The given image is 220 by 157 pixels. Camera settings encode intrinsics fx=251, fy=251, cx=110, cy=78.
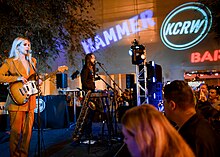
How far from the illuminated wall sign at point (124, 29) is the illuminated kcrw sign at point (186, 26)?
90 centimetres

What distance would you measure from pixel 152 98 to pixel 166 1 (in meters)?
5.64

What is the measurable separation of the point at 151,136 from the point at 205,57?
37.8ft

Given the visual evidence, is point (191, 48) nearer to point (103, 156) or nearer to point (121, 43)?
point (121, 43)

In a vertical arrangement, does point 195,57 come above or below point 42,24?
below

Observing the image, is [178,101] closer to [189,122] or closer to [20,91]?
[189,122]

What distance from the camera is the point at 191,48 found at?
12.1 meters

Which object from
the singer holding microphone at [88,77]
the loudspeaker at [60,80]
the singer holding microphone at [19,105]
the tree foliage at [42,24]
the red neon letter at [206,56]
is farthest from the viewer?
the red neon letter at [206,56]

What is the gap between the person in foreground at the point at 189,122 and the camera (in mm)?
1775

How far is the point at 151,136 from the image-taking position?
4.10ft

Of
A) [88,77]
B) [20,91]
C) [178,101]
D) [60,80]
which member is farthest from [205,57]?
[178,101]

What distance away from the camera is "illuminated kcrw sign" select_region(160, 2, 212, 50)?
471 inches

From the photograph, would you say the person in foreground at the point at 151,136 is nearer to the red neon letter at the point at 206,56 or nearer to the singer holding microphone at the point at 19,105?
the singer holding microphone at the point at 19,105

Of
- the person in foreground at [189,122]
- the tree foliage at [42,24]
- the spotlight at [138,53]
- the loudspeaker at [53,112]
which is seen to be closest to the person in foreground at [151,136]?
the person in foreground at [189,122]

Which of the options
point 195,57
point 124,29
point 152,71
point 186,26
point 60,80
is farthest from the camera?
point 124,29
